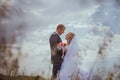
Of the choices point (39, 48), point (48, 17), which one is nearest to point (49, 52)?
point (39, 48)

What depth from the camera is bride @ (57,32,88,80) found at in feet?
12.8

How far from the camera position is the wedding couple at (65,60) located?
3.91 m

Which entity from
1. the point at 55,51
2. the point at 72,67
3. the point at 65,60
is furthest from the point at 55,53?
the point at 72,67

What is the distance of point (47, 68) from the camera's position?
13.1 ft

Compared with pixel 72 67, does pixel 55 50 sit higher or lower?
higher

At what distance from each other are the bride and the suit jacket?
0.22ft

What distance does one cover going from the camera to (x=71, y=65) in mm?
3982

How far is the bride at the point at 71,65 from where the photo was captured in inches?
154

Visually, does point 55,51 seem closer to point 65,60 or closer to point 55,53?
point 55,53

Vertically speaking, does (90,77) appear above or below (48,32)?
below

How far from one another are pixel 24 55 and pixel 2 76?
0.35 metres

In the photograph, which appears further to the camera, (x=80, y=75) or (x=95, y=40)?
(x=95, y=40)

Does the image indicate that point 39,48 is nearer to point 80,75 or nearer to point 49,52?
point 49,52

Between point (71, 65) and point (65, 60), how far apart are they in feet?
0.28
